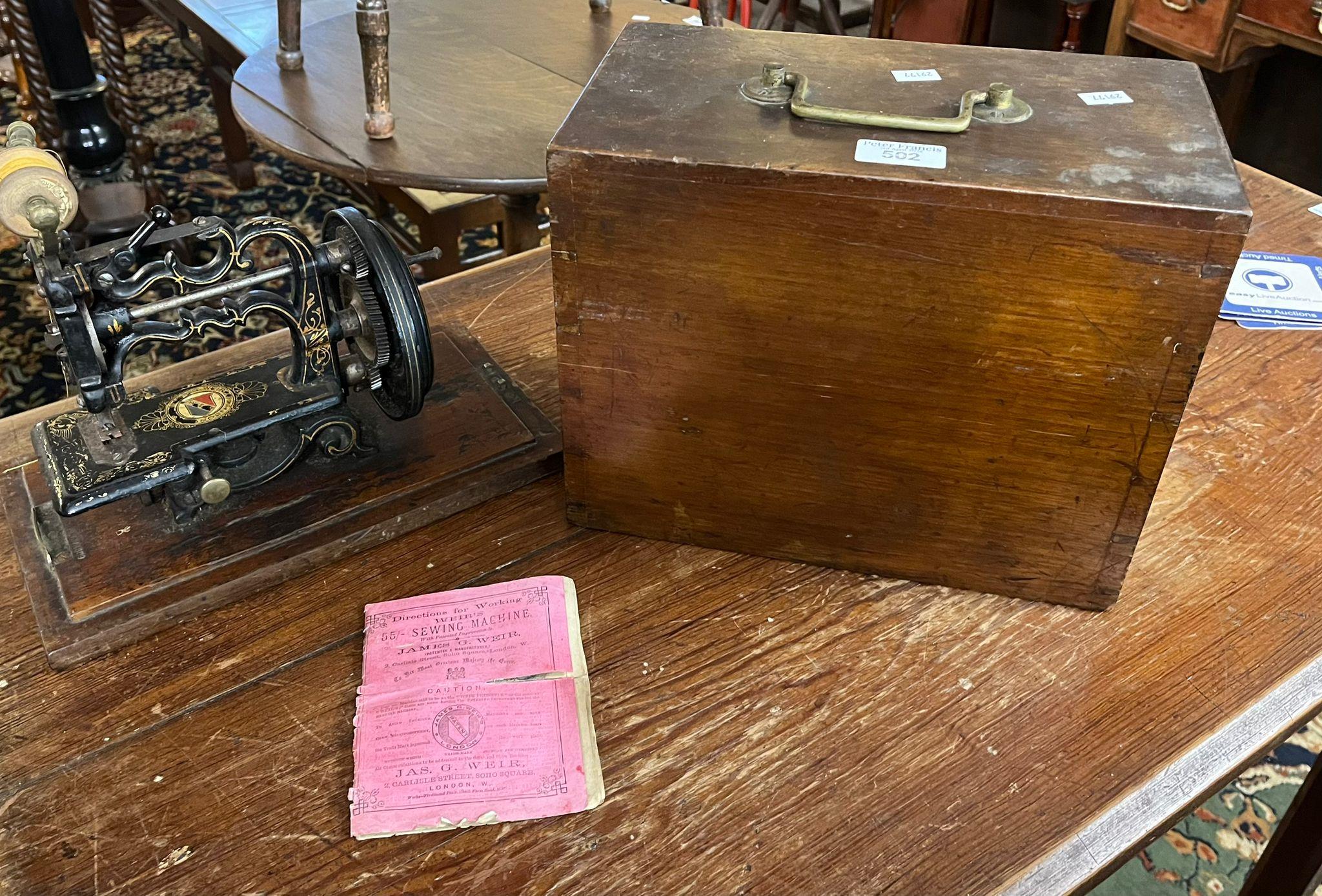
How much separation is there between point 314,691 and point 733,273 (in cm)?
50

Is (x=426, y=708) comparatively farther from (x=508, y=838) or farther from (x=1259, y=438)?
(x=1259, y=438)

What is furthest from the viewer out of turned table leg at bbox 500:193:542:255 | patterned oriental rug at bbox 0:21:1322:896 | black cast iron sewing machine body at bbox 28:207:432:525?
turned table leg at bbox 500:193:542:255

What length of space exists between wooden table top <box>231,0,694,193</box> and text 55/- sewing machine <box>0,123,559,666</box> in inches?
26.7

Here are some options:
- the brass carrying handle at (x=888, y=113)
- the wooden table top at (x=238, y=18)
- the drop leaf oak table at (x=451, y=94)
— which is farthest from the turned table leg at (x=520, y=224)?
the brass carrying handle at (x=888, y=113)

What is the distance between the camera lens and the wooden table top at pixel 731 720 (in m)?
0.79

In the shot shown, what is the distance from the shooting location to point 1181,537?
1.07 metres

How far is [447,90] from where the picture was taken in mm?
1964

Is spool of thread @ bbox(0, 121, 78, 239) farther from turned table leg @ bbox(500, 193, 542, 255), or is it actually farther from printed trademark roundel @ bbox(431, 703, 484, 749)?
turned table leg @ bbox(500, 193, 542, 255)

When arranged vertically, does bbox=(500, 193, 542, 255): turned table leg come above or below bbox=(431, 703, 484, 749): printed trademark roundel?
below

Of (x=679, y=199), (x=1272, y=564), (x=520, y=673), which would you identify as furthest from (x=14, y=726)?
(x=1272, y=564)

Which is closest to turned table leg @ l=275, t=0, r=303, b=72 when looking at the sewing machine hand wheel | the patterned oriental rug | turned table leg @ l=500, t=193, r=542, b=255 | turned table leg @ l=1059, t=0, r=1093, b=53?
the patterned oriental rug

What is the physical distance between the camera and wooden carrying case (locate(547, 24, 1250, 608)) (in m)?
0.80

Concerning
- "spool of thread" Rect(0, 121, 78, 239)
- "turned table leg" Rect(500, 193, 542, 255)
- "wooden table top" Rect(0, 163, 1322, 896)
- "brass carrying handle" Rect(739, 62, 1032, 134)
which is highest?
"brass carrying handle" Rect(739, 62, 1032, 134)

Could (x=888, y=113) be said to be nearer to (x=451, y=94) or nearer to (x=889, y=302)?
(x=889, y=302)
